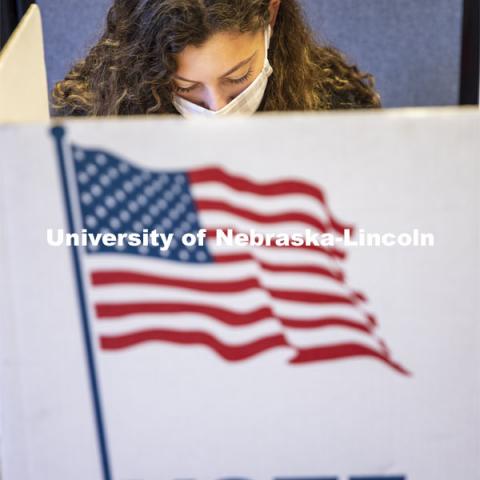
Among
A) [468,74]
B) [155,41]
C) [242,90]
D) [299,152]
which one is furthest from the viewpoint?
[468,74]

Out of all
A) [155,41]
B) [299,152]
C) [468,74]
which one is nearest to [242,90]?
[155,41]

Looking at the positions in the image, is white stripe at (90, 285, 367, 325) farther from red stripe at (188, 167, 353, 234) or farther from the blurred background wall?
the blurred background wall

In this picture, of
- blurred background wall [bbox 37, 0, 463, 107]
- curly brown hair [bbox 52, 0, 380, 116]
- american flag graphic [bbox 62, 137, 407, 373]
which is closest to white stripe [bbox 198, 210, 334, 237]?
american flag graphic [bbox 62, 137, 407, 373]

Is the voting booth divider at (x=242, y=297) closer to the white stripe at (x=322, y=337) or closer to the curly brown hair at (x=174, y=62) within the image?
the white stripe at (x=322, y=337)

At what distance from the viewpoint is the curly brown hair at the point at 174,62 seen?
1296mm

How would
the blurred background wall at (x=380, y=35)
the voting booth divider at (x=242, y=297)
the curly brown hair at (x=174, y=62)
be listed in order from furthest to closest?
the blurred background wall at (x=380, y=35) < the curly brown hair at (x=174, y=62) < the voting booth divider at (x=242, y=297)

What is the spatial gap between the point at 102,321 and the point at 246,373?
0.11 m

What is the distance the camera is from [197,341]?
51 cm

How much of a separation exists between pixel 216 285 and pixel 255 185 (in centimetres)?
8

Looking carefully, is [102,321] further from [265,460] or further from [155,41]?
[155,41]

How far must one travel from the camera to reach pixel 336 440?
0.53m

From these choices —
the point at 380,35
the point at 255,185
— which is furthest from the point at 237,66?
the point at 380,35

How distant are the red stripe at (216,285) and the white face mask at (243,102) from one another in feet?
3.17

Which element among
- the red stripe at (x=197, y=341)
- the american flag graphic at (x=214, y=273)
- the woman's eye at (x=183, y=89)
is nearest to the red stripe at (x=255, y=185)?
the american flag graphic at (x=214, y=273)
